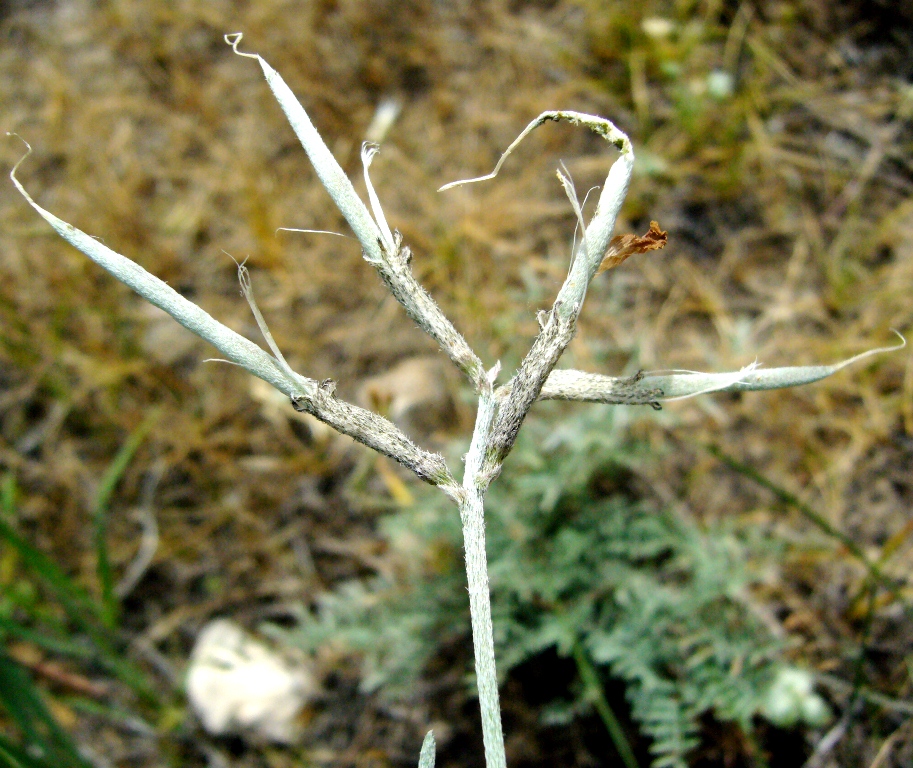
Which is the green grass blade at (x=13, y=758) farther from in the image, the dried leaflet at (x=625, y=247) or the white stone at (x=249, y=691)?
the dried leaflet at (x=625, y=247)

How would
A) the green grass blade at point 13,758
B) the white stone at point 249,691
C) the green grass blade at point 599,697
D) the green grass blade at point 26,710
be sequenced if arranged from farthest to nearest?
the white stone at point 249,691
the green grass blade at point 599,697
the green grass blade at point 26,710
the green grass blade at point 13,758

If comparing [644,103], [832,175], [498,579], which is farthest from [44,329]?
[832,175]

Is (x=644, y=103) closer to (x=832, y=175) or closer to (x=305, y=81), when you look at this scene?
(x=832, y=175)

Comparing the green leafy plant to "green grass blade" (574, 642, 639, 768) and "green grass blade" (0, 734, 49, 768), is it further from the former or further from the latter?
"green grass blade" (574, 642, 639, 768)

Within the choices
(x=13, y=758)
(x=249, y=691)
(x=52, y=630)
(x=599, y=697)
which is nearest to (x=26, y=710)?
(x=13, y=758)

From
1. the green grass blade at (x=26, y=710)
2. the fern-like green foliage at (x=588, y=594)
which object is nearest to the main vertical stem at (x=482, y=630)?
the fern-like green foliage at (x=588, y=594)

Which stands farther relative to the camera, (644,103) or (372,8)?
(372,8)

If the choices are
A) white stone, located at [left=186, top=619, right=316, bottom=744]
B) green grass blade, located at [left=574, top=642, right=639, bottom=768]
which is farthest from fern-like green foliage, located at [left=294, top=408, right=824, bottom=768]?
white stone, located at [left=186, top=619, right=316, bottom=744]
